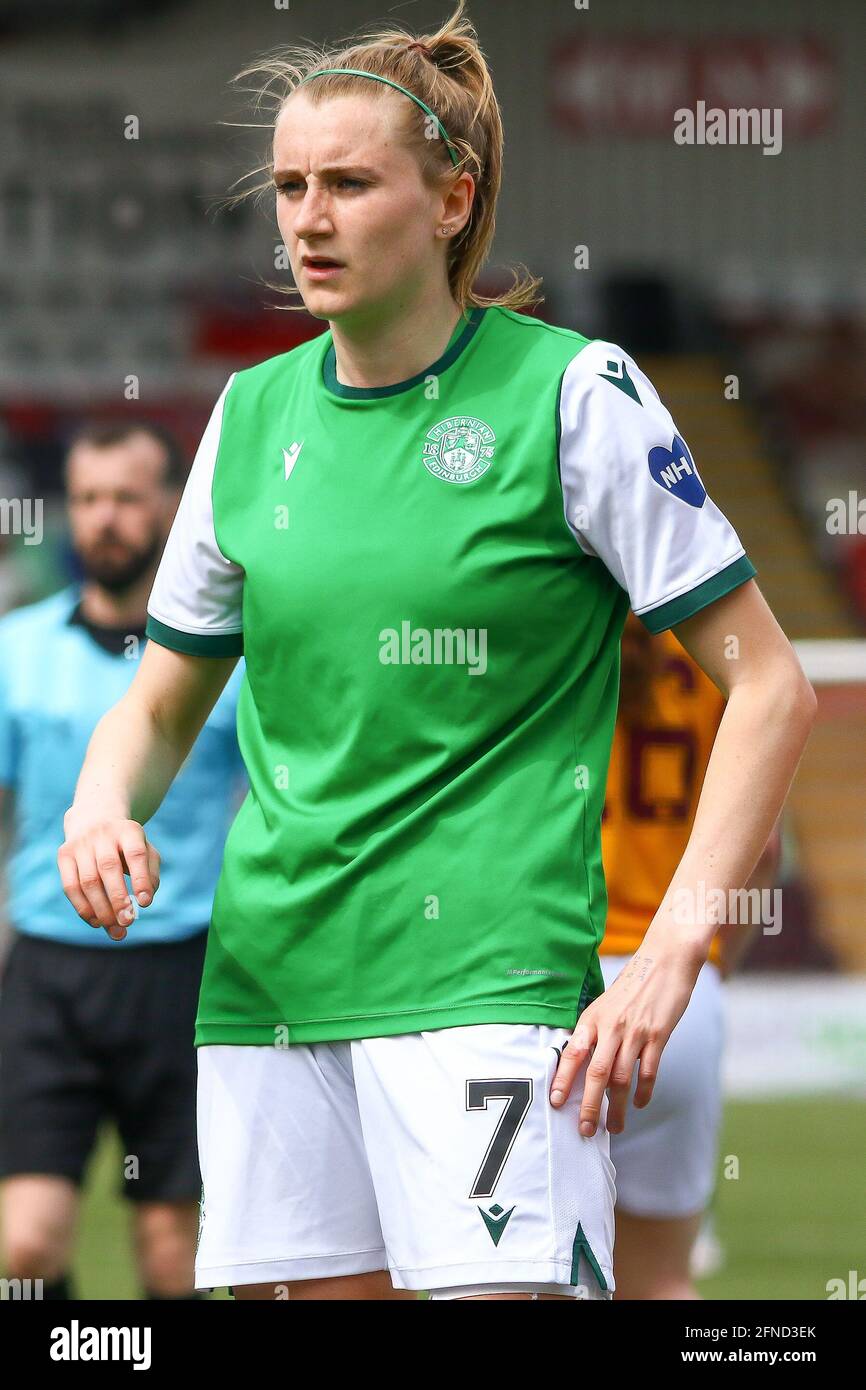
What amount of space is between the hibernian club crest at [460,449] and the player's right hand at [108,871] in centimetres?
50

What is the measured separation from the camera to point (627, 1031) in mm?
1901

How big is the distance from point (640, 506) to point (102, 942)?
7.23 feet

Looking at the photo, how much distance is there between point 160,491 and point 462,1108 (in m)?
2.29

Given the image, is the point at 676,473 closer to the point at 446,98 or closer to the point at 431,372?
the point at 431,372

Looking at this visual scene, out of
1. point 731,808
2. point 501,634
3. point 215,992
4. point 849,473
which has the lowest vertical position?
point 215,992

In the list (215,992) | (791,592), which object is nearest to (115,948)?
(215,992)

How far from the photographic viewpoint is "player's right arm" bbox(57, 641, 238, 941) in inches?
79.8

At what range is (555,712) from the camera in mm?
2039

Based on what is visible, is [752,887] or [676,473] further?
[752,887]

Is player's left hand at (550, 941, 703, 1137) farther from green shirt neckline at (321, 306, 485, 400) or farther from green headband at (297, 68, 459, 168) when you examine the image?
green headband at (297, 68, 459, 168)

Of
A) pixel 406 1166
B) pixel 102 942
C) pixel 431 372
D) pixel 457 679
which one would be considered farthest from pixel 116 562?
pixel 406 1166

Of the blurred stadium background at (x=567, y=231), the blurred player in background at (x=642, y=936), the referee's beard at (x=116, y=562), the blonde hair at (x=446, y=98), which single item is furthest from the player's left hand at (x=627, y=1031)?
the blurred stadium background at (x=567, y=231)
